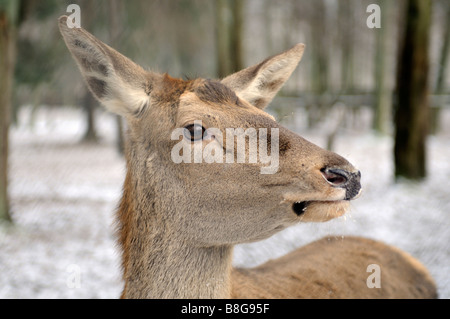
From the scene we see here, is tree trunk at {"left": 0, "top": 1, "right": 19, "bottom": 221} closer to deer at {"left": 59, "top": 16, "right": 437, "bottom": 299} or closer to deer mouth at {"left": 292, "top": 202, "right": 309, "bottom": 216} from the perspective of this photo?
deer at {"left": 59, "top": 16, "right": 437, "bottom": 299}

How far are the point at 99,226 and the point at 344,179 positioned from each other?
5956 millimetres

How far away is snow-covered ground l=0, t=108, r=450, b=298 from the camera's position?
17.6 feet

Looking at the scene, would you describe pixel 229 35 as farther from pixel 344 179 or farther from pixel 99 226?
pixel 344 179

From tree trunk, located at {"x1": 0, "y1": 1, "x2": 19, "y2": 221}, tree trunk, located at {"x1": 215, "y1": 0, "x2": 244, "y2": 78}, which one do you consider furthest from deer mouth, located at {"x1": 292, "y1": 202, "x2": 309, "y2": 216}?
tree trunk, located at {"x1": 215, "y1": 0, "x2": 244, "y2": 78}

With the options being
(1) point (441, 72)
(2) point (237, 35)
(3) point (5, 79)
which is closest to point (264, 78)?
(3) point (5, 79)

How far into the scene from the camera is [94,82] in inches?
114

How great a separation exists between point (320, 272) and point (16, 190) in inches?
327

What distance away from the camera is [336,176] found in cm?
229

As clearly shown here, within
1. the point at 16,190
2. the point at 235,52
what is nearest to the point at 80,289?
the point at 16,190

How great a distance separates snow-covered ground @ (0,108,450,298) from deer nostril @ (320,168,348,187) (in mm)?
253

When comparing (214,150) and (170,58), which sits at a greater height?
(170,58)

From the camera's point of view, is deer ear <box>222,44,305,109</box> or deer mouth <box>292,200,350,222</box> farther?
deer ear <box>222,44,305,109</box>
